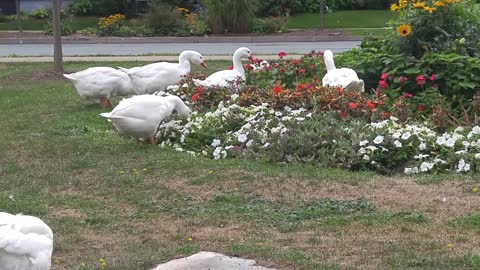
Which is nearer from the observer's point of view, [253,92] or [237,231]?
[237,231]

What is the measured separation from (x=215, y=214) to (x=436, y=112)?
135 inches

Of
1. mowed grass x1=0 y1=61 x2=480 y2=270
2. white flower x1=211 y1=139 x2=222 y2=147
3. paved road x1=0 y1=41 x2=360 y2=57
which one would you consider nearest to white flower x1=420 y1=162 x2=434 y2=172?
mowed grass x1=0 y1=61 x2=480 y2=270

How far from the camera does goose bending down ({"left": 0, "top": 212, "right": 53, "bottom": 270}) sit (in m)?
3.98

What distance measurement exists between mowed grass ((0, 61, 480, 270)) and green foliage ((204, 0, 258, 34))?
17289 mm

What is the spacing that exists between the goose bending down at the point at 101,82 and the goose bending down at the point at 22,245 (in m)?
6.47

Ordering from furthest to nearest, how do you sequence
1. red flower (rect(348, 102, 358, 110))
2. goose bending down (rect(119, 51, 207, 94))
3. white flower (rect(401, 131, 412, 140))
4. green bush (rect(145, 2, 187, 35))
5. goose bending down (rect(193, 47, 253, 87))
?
green bush (rect(145, 2, 187, 35)) → goose bending down (rect(119, 51, 207, 94)) → goose bending down (rect(193, 47, 253, 87)) → red flower (rect(348, 102, 358, 110)) → white flower (rect(401, 131, 412, 140))

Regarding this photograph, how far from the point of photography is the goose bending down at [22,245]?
3977 mm

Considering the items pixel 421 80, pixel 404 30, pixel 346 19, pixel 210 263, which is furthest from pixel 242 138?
→ pixel 346 19

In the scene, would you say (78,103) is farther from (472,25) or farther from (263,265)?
(263,265)

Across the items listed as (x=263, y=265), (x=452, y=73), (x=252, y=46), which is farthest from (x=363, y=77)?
(x=252, y=46)

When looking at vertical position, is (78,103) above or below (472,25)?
below

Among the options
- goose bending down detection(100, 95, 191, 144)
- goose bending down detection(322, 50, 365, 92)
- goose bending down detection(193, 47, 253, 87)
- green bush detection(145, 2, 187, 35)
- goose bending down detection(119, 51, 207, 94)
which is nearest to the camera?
goose bending down detection(100, 95, 191, 144)

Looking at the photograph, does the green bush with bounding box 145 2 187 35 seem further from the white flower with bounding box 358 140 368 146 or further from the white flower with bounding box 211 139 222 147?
the white flower with bounding box 358 140 368 146

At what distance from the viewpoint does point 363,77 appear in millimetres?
10141
